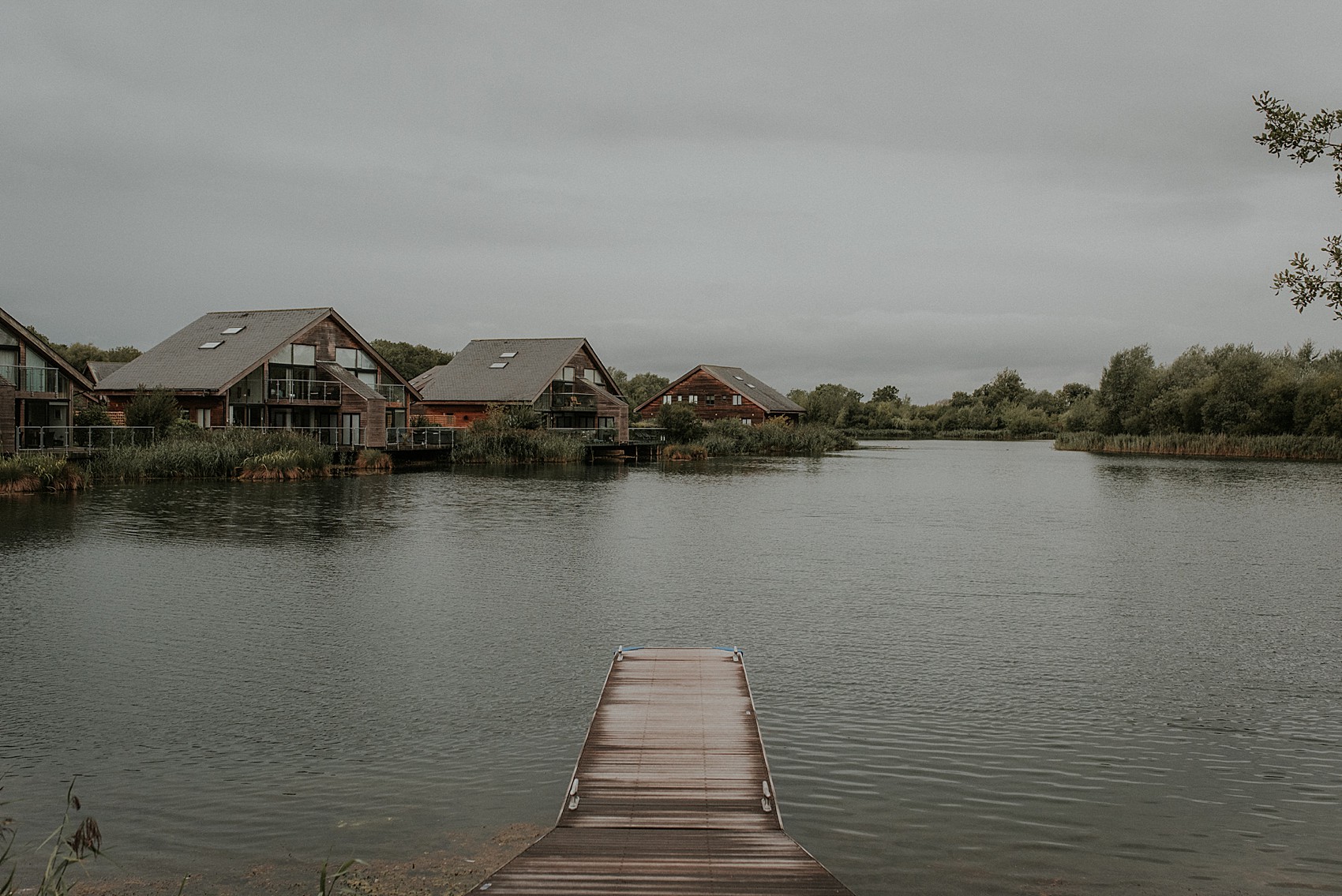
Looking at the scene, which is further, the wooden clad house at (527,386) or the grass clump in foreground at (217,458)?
the wooden clad house at (527,386)

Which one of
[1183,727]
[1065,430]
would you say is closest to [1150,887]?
[1183,727]

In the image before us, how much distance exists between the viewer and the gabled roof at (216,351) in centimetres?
4434

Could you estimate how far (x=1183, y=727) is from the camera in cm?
886

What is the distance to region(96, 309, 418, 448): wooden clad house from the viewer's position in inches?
1753

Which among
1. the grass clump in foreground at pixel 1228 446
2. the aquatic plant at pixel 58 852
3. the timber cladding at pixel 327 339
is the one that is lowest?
the aquatic plant at pixel 58 852

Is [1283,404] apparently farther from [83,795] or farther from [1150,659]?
[83,795]

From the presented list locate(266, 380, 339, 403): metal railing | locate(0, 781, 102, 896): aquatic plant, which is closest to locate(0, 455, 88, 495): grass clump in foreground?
locate(266, 380, 339, 403): metal railing

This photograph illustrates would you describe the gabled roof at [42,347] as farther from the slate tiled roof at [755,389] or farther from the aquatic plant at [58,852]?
the slate tiled roof at [755,389]

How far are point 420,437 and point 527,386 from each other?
29.2 feet

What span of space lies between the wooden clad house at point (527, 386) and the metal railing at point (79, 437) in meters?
21.6

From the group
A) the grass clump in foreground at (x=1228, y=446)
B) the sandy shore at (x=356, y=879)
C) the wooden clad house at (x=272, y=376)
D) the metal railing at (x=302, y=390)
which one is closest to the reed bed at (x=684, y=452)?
the wooden clad house at (x=272, y=376)

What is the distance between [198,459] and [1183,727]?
A: 34465mm

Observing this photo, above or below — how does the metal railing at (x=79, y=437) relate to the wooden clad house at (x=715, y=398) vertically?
below

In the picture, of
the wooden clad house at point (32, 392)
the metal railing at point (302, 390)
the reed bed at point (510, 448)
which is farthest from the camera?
the reed bed at point (510, 448)
